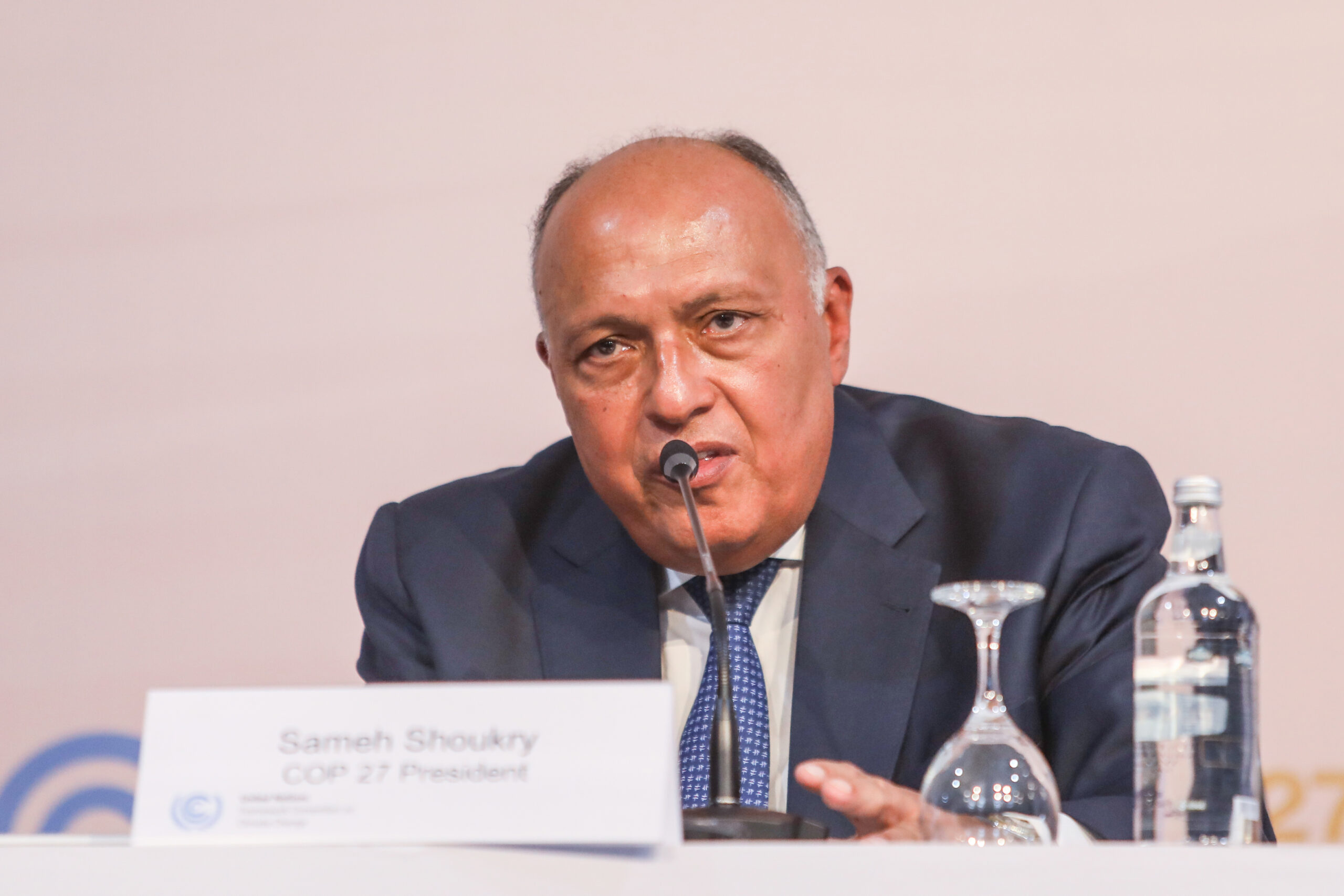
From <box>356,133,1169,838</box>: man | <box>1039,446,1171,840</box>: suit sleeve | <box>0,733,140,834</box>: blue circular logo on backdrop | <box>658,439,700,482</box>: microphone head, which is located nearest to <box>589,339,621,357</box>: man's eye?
<box>356,133,1169,838</box>: man

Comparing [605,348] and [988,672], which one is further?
[605,348]

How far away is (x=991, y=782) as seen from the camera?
1046mm

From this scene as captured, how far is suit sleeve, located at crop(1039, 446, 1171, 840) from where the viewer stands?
167cm

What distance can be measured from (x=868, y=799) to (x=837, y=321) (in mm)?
1167

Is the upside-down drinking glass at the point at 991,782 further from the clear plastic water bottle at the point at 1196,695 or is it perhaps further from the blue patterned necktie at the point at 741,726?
the blue patterned necktie at the point at 741,726

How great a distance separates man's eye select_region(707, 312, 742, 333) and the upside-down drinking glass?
851mm

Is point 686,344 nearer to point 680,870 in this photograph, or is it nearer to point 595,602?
point 595,602

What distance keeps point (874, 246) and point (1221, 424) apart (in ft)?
2.11

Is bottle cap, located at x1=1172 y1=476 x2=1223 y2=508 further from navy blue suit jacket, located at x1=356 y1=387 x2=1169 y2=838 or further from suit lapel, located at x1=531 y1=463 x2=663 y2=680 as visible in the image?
suit lapel, located at x1=531 y1=463 x2=663 y2=680

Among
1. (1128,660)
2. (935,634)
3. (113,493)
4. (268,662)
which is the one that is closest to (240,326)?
(113,493)

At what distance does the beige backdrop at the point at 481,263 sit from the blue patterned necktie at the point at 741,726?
0.78 m

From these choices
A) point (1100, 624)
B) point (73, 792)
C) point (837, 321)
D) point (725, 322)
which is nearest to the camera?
point (1100, 624)

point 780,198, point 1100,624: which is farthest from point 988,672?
point 780,198

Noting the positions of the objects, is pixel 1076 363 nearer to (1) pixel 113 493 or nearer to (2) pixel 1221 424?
(2) pixel 1221 424
